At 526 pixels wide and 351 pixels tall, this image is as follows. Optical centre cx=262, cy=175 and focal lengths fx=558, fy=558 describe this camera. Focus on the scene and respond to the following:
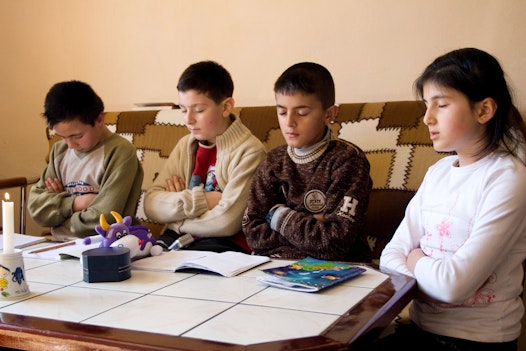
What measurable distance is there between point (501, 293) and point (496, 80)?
1.56ft

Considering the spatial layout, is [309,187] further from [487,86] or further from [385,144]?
[487,86]

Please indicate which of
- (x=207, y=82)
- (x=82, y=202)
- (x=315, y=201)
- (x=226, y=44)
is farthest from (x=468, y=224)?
(x=226, y=44)

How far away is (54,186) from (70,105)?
321 millimetres

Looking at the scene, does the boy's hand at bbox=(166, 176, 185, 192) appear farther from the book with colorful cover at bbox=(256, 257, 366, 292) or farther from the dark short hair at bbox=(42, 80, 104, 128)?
the book with colorful cover at bbox=(256, 257, 366, 292)

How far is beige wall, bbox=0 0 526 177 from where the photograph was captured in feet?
6.76

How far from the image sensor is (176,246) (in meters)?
1.64

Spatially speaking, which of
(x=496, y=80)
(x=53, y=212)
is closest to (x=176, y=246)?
(x=53, y=212)

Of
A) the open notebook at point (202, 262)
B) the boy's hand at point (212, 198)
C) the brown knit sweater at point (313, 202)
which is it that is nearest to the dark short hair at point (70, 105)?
the boy's hand at point (212, 198)

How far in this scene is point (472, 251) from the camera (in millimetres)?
1132

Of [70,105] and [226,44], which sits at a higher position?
[226,44]

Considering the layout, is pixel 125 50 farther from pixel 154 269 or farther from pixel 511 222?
pixel 511 222

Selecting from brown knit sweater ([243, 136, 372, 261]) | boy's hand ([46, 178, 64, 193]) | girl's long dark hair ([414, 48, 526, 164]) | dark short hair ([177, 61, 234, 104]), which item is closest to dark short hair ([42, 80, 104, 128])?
boy's hand ([46, 178, 64, 193])

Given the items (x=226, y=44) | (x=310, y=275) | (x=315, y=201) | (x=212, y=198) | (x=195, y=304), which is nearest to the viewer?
(x=195, y=304)

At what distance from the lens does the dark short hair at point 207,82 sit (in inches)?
76.1
